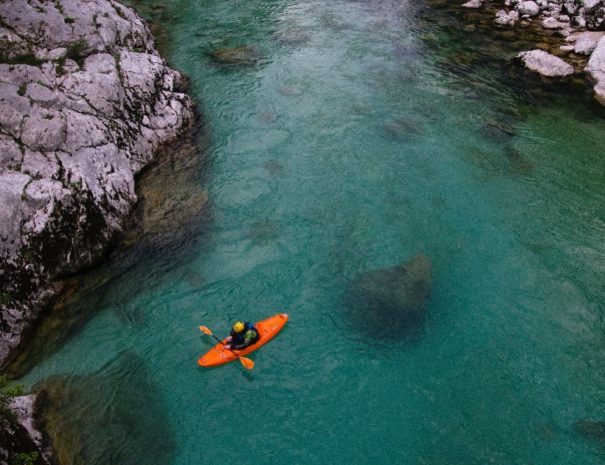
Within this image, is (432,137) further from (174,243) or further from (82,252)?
(82,252)

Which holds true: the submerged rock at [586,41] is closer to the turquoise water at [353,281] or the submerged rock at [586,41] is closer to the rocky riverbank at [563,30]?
the rocky riverbank at [563,30]

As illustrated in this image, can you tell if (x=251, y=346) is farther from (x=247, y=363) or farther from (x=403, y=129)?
(x=403, y=129)

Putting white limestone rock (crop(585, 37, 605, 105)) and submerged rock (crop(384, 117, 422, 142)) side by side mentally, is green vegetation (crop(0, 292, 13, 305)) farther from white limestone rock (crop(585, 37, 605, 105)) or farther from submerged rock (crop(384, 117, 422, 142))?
white limestone rock (crop(585, 37, 605, 105))

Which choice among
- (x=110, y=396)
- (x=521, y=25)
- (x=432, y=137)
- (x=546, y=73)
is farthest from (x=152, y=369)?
(x=521, y=25)

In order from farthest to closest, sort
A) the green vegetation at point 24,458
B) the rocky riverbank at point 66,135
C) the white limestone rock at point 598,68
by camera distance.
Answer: the white limestone rock at point 598,68, the rocky riverbank at point 66,135, the green vegetation at point 24,458

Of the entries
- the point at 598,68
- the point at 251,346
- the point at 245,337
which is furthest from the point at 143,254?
the point at 598,68

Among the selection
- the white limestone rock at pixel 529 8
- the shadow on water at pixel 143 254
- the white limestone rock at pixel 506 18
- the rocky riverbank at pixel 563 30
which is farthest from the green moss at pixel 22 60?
the white limestone rock at pixel 529 8

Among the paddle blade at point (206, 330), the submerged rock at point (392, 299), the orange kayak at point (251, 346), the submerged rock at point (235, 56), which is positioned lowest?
the submerged rock at point (392, 299)
